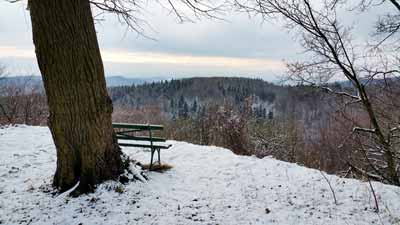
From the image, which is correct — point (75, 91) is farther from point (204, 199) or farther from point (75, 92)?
point (204, 199)

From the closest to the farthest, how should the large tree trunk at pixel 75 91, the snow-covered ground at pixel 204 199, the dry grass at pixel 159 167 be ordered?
the snow-covered ground at pixel 204 199 < the large tree trunk at pixel 75 91 < the dry grass at pixel 159 167

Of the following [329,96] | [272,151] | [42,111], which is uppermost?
[329,96]

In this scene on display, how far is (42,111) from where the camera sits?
61.6 ft

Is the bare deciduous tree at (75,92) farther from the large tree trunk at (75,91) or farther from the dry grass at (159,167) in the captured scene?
the dry grass at (159,167)

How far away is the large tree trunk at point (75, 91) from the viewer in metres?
4.58

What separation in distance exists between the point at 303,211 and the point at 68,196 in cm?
332

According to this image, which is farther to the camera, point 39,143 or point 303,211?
point 39,143

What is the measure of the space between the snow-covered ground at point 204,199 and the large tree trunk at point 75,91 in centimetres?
37

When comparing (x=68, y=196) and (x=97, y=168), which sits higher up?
(x=97, y=168)

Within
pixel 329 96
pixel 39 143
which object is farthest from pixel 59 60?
pixel 329 96

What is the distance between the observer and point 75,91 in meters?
4.77

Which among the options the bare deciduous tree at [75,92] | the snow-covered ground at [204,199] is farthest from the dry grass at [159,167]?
the bare deciduous tree at [75,92]

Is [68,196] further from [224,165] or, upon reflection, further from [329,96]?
[329,96]

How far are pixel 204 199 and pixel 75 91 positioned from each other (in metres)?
2.48
